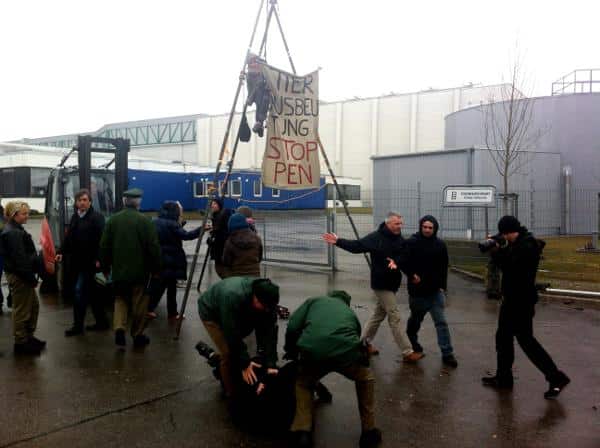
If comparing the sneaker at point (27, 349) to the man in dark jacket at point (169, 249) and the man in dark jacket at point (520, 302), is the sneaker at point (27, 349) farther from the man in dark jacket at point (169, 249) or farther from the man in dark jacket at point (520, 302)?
the man in dark jacket at point (520, 302)

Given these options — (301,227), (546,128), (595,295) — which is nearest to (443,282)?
(595,295)

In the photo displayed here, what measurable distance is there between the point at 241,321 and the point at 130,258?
8.71ft

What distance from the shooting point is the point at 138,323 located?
6.67 metres

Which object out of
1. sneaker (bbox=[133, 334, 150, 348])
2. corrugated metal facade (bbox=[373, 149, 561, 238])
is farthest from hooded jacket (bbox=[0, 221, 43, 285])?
corrugated metal facade (bbox=[373, 149, 561, 238])

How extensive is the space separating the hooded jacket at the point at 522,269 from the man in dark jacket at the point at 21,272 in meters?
4.89

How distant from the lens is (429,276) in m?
6.06

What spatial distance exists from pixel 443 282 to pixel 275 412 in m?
2.62

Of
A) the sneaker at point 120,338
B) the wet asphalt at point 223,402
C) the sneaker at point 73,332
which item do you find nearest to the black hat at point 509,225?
the wet asphalt at point 223,402

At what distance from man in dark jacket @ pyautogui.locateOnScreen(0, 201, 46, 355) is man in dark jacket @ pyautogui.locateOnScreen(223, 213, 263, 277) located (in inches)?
84.2

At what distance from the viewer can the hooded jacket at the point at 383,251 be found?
19.8ft

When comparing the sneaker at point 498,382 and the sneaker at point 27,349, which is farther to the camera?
the sneaker at point 27,349

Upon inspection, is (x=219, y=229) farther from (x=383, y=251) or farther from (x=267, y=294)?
(x=267, y=294)

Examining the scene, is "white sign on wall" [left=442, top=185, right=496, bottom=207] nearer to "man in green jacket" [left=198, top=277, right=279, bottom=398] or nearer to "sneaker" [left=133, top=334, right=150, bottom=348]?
"sneaker" [left=133, top=334, right=150, bottom=348]

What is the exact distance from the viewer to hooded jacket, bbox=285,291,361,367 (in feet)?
12.4
